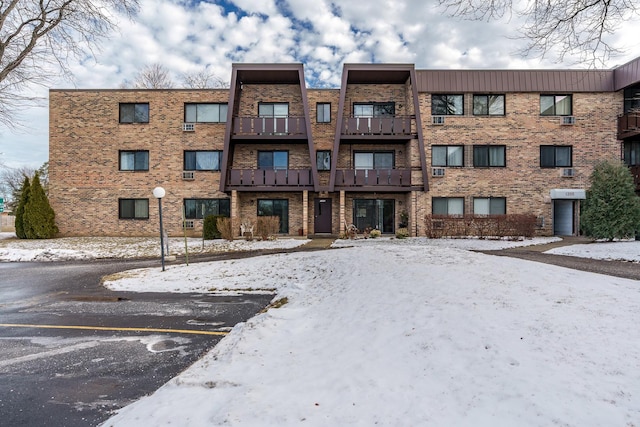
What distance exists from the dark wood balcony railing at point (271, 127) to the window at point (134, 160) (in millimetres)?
6089

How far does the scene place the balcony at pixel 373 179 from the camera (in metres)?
19.7

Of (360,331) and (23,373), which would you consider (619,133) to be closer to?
(360,331)

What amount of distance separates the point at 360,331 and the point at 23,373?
13.1 ft

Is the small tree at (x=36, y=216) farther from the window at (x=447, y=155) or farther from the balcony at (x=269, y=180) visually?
the window at (x=447, y=155)

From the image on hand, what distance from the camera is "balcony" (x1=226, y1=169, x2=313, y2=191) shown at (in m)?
19.8

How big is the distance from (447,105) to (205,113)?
48.1ft

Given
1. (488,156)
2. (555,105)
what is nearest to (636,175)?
(555,105)

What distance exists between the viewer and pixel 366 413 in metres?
2.87

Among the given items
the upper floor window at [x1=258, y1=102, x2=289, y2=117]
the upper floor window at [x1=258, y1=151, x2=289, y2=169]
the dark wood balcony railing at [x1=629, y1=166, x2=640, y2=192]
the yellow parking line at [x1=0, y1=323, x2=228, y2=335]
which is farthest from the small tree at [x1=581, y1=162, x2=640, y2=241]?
the yellow parking line at [x1=0, y1=323, x2=228, y2=335]

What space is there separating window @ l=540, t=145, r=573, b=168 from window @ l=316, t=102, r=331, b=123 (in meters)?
12.7

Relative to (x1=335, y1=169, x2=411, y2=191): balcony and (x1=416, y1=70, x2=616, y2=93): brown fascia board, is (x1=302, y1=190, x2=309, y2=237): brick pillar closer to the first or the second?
(x1=335, y1=169, x2=411, y2=191): balcony

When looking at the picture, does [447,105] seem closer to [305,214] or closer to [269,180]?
[305,214]

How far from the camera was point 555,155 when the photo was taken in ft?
66.6

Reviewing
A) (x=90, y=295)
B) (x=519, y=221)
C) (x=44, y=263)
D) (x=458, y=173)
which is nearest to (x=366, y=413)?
(x=90, y=295)
